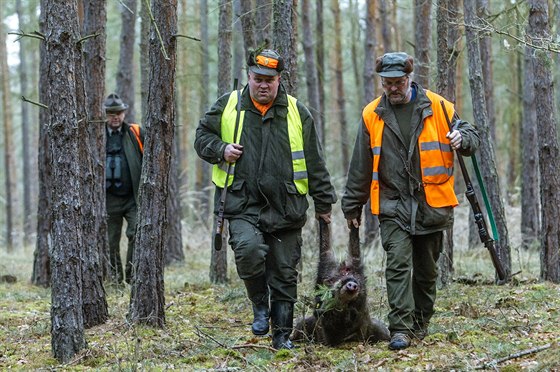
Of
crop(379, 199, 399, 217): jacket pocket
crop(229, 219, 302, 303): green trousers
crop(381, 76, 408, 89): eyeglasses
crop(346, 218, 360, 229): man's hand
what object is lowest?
crop(229, 219, 302, 303): green trousers

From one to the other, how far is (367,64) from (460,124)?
35.7 ft

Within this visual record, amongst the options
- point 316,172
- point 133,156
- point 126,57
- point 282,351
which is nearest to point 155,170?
point 316,172

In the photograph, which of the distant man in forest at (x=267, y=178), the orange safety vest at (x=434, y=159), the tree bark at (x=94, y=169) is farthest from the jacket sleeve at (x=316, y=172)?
the tree bark at (x=94, y=169)

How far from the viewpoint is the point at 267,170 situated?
7027mm

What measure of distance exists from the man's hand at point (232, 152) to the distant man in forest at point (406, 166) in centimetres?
111

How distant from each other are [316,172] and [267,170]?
1.65 feet

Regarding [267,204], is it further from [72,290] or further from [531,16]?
[531,16]

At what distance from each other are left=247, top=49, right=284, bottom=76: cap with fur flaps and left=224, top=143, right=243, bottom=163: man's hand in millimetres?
694

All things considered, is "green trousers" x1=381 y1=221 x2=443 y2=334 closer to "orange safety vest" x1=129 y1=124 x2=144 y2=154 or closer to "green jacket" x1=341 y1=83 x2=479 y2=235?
"green jacket" x1=341 y1=83 x2=479 y2=235

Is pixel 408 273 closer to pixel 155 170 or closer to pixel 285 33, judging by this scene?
pixel 155 170

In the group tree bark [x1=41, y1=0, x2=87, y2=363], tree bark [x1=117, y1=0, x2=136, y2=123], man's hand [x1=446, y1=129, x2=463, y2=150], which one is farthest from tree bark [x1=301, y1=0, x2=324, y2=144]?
tree bark [x1=41, y1=0, x2=87, y2=363]

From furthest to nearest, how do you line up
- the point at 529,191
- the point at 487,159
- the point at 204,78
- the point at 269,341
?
the point at 204,78, the point at 529,191, the point at 487,159, the point at 269,341

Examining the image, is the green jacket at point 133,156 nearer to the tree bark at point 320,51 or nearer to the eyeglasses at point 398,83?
the eyeglasses at point 398,83

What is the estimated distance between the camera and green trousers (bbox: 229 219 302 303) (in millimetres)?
6922
